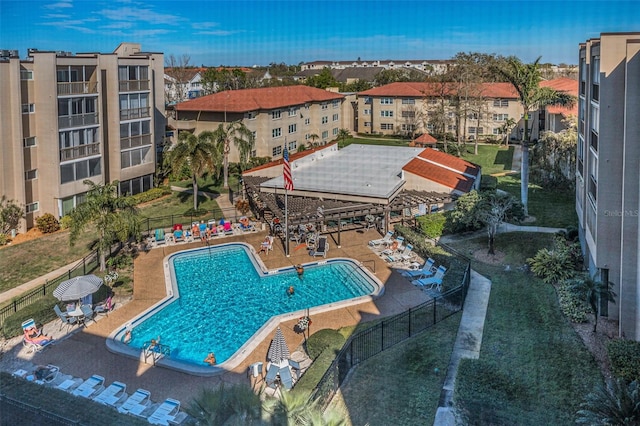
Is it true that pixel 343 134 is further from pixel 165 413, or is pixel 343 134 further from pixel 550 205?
pixel 165 413

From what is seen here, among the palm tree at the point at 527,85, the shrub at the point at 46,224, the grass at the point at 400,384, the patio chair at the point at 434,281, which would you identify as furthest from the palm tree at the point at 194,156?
the grass at the point at 400,384

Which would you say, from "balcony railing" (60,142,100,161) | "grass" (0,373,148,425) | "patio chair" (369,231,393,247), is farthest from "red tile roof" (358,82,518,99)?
"grass" (0,373,148,425)

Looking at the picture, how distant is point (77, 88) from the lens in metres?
33.9

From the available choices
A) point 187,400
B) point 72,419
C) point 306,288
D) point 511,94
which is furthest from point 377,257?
point 511,94

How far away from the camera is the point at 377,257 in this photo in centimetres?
2631

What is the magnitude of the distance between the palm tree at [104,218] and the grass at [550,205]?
2030cm

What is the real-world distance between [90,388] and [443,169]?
26.5 metres

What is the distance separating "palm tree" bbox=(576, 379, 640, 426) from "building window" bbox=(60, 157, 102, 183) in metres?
30.0

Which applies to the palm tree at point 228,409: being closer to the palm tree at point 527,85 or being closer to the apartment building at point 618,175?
the apartment building at point 618,175

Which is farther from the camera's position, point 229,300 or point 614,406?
point 229,300

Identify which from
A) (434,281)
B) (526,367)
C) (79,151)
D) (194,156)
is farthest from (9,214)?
(526,367)

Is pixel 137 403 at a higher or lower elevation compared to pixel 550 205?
lower

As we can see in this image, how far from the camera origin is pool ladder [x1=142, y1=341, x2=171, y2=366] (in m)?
17.4

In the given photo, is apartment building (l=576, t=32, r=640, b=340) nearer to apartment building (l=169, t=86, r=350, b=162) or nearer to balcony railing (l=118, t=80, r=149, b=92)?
balcony railing (l=118, t=80, r=149, b=92)
